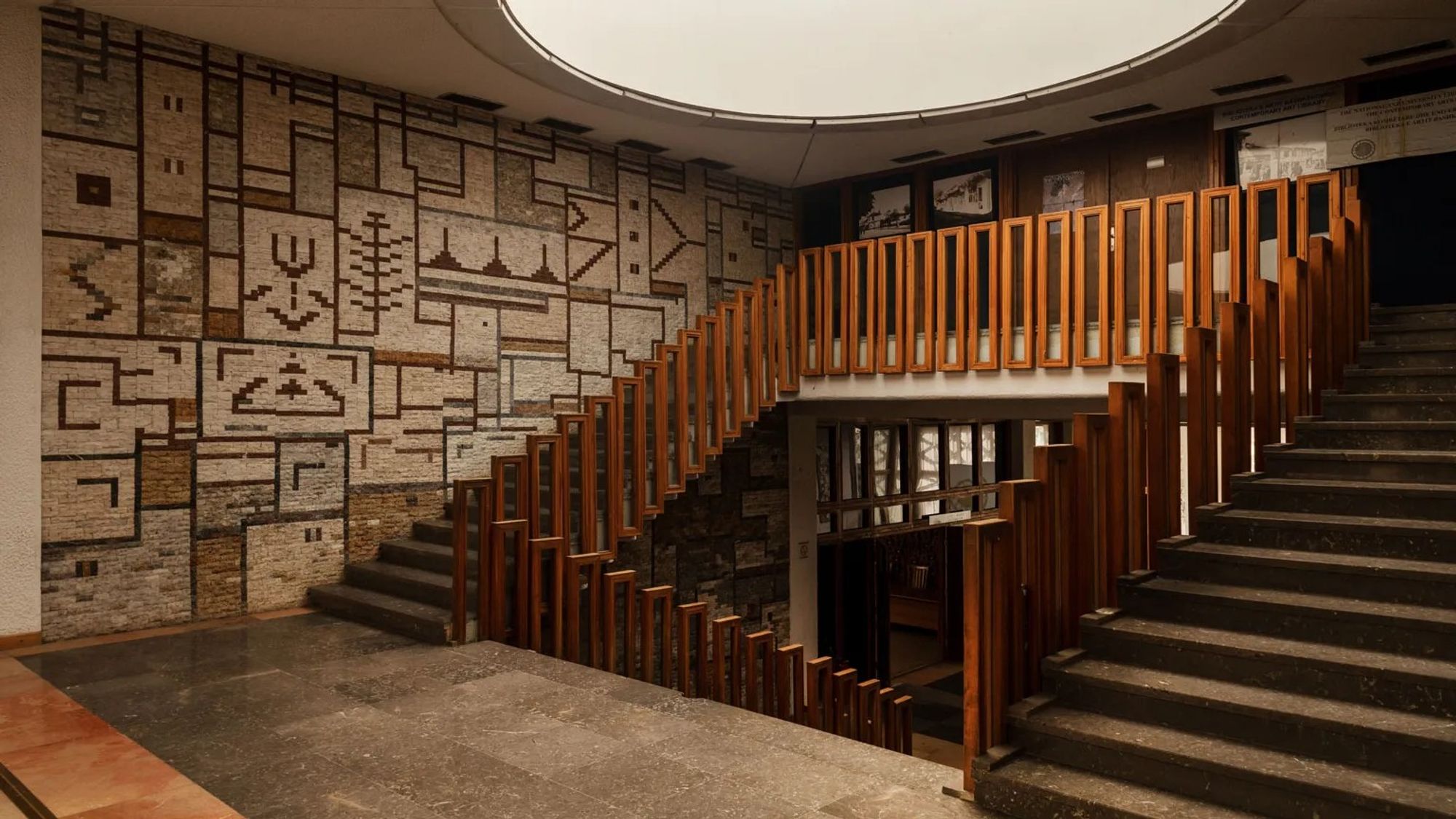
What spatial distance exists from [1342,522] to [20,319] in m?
5.75

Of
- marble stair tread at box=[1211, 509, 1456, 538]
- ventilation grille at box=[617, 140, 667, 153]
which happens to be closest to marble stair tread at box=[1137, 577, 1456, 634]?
marble stair tread at box=[1211, 509, 1456, 538]

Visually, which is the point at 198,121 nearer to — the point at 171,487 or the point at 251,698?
the point at 171,487

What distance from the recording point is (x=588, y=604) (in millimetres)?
5352

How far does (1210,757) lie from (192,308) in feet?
16.8

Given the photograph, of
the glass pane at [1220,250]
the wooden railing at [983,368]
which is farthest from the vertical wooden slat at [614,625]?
the glass pane at [1220,250]

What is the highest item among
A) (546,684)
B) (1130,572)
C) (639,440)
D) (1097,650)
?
(639,440)

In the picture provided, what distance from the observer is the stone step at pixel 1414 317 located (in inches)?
184

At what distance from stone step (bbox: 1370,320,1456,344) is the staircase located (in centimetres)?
82

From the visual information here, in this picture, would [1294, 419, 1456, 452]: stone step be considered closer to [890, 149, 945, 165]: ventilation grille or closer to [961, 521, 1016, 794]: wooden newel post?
[961, 521, 1016, 794]: wooden newel post

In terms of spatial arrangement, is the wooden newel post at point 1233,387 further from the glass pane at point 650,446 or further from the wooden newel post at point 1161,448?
the glass pane at point 650,446

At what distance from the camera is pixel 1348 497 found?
3502 millimetres

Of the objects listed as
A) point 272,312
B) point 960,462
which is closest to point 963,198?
point 960,462

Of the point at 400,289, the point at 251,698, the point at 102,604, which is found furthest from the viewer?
the point at 400,289

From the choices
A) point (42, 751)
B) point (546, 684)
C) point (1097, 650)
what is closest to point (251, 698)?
point (42, 751)
